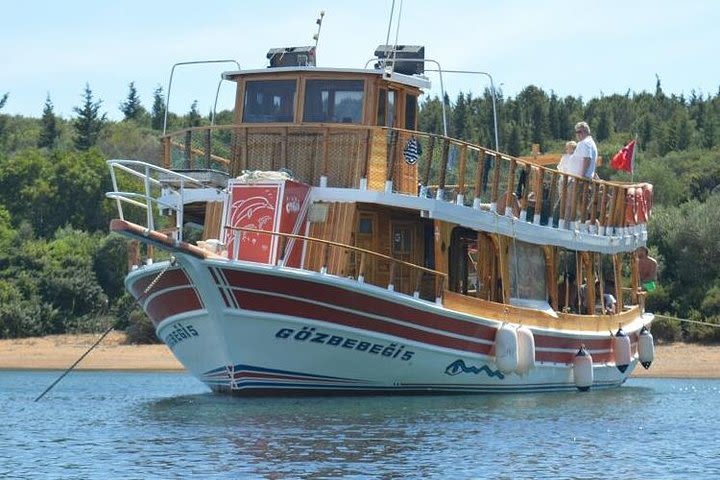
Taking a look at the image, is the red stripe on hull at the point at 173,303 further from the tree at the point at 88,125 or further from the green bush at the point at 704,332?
the tree at the point at 88,125

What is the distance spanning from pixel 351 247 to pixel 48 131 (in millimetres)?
65661

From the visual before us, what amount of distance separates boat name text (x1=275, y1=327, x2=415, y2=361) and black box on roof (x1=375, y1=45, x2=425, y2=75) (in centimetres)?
553

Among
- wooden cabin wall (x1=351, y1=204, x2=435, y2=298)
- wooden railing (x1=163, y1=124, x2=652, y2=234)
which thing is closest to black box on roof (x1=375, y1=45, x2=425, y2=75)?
wooden railing (x1=163, y1=124, x2=652, y2=234)

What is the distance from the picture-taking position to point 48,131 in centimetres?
8881

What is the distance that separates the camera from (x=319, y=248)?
26531 millimetres

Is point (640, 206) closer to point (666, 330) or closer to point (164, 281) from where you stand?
point (666, 330)

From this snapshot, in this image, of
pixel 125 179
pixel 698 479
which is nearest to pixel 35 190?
pixel 125 179

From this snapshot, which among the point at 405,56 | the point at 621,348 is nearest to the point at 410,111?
the point at 405,56

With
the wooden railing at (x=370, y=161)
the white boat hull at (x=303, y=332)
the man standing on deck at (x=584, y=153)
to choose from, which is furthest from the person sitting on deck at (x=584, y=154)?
the white boat hull at (x=303, y=332)

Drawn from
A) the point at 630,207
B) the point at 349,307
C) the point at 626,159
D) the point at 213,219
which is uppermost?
the point at 626,159

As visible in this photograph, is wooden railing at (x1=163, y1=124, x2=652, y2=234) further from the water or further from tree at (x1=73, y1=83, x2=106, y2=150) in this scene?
tree at (x1=73, y1=83, x2=106, y2=150)

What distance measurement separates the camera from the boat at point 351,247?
2530 centimetres

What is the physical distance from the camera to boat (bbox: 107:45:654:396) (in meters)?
25.3

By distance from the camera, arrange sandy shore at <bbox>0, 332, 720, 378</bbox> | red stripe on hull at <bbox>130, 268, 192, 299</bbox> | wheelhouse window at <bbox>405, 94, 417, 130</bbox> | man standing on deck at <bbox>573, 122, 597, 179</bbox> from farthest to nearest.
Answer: sandy shore at <bbox>0, 332, 720, 378</bbox> → man standing on deck at <bbox>573, 122, 597, 179</bbox> → wheelhouse window at <bbox>405, 94, 417, 130</bbox> → red stripe on hull at <bbox>130, 268, 192, 299</bbox>
